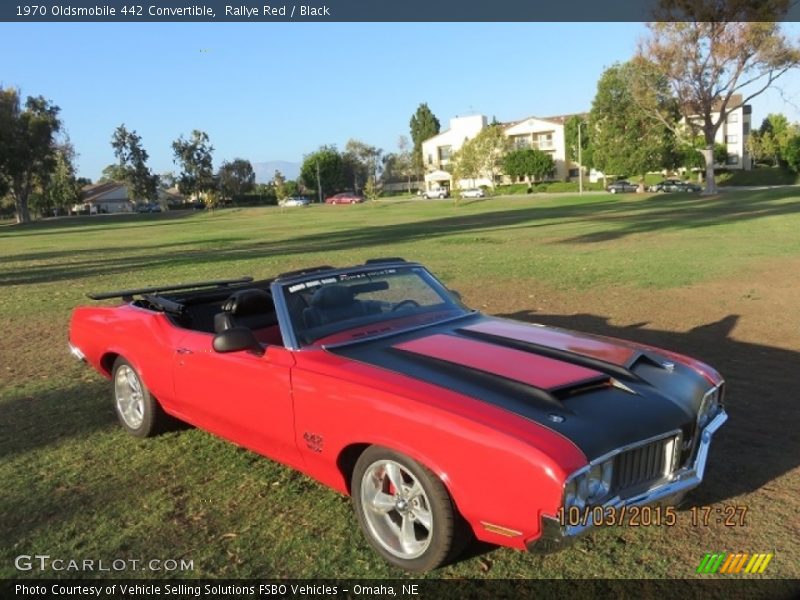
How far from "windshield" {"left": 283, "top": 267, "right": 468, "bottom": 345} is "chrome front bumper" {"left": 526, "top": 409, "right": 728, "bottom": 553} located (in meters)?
1.65

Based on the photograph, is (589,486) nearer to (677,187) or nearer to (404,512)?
(404,512)

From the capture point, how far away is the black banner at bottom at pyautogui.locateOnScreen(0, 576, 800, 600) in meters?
2.98

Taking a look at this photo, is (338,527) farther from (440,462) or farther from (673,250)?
(673,250)

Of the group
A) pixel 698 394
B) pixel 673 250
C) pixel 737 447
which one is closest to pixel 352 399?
pixel 698 394

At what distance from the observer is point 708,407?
351cm

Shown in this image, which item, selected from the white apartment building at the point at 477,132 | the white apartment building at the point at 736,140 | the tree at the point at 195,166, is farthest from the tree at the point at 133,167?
the white apartment building at the point at 736,140

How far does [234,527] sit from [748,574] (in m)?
2.59

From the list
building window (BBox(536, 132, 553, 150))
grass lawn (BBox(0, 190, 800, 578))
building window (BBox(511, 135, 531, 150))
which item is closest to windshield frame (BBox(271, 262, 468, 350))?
grass lawn (BBox(0, 190, 800, 578))

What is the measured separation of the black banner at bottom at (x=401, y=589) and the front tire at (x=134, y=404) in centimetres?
179

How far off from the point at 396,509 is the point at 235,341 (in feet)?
4.42

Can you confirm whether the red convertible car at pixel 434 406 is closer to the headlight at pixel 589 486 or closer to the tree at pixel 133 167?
the headlight at pixel 589 486

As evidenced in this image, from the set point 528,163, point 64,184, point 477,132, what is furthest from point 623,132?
point 64,184

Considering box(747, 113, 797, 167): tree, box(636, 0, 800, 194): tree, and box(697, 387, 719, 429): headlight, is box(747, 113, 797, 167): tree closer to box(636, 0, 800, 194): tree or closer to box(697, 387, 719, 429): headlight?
box(636, 0, 800, 194): tree

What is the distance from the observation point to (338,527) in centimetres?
364
